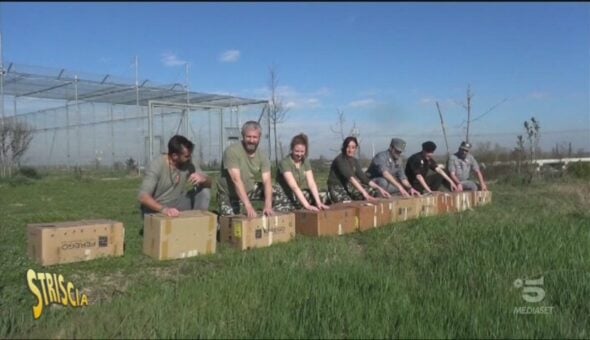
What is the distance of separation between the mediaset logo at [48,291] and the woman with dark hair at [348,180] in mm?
4974

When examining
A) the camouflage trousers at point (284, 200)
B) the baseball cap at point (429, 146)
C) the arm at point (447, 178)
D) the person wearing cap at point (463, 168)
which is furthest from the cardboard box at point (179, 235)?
the person wearing cap at point (463, 168)

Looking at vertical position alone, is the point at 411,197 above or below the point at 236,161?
below

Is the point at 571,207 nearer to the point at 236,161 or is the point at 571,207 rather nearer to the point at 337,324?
the point at 236,161

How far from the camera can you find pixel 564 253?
559 centimetres

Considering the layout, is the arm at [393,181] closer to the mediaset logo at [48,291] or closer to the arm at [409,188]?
the arm at [409,188]

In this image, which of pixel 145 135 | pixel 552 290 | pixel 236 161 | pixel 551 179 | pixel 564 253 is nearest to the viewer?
pixel 552 290

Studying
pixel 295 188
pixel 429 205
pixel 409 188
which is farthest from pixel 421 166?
pixel 295 188

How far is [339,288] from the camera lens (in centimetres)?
431

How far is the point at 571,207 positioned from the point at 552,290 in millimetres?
6757

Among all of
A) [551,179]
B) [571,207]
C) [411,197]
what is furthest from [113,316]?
[551,179]

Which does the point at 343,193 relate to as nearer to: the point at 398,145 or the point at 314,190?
the point at 314,190

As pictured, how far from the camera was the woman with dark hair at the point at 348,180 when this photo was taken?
330 inches

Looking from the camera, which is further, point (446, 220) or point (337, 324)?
point (446, 220)

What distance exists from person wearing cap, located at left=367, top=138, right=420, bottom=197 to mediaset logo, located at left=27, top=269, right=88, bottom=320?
6120mm
